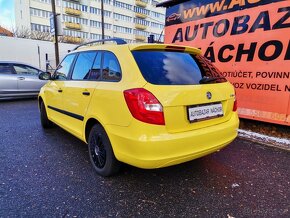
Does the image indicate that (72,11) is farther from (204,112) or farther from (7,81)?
(204,112)

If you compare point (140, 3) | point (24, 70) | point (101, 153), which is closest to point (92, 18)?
point (140, 3)

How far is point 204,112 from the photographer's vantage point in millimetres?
2613

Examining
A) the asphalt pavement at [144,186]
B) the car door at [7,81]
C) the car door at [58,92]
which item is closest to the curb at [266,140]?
the asphalt pavement at [144,186]

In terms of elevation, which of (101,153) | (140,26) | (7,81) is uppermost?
(140,26)

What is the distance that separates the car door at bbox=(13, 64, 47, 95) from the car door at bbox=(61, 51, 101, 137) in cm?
614

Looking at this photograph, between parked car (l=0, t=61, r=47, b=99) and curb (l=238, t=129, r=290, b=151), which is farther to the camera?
parked car (l=0, t=61, r=47, b=99)

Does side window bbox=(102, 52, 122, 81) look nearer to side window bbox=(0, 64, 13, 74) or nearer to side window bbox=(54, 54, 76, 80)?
side window bbox=(54, 54, 76, 80)

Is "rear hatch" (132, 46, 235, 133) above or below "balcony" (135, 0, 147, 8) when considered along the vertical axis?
below

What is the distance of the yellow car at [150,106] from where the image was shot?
2.33m

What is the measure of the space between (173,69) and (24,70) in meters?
8.29

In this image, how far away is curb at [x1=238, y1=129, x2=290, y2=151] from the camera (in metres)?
4.15

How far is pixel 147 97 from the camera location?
2322 mm

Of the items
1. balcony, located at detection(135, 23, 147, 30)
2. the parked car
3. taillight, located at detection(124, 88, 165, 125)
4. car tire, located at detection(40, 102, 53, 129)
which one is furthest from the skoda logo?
balcony, located at detection(135, 23, 147, 30)

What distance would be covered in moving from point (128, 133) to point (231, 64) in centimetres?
385
